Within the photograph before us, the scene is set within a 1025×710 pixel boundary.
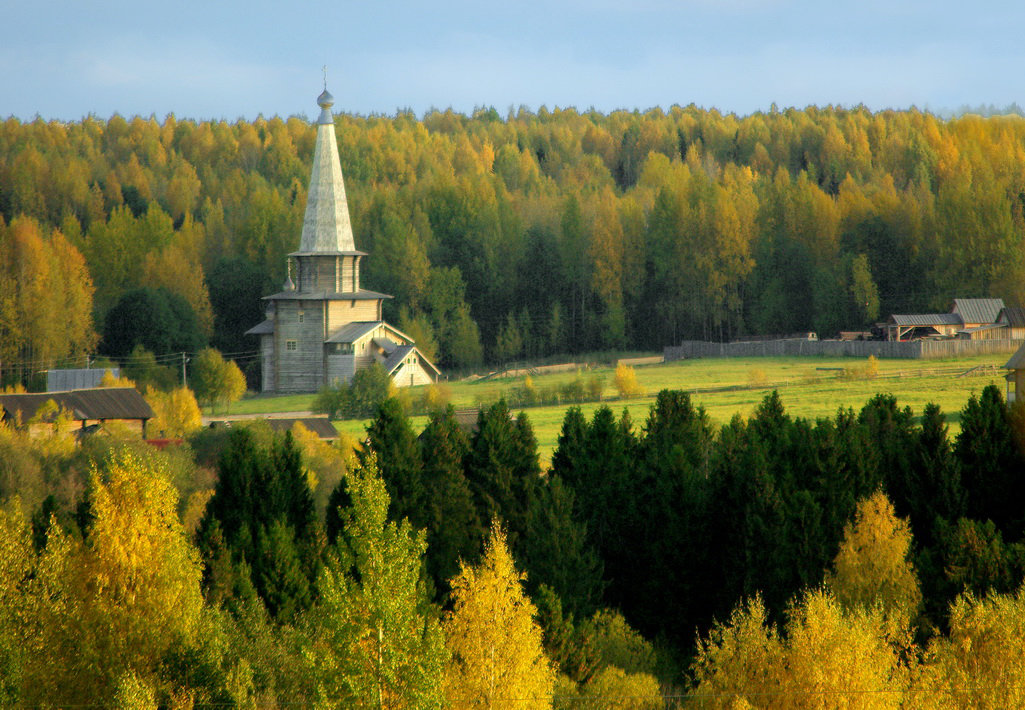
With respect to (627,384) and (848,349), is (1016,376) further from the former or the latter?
(848,349)

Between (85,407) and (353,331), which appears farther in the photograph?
(353,331)

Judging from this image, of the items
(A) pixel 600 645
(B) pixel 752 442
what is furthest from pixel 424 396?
(A) pixel 600 645

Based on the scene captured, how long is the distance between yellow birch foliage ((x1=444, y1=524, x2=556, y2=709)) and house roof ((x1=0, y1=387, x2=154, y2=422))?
85.1ft

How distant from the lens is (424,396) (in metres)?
53.8

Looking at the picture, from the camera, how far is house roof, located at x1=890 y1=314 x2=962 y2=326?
64.7 m

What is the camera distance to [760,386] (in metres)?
53.4

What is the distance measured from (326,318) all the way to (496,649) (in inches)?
1772

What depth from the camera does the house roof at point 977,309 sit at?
6475cm

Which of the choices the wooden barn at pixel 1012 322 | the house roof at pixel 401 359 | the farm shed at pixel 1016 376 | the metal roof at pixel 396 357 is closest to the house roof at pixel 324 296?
the metal roof at pixel 396 357

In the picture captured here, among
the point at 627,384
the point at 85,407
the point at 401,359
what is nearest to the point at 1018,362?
the point at 627,384

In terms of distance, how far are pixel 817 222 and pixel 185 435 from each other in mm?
44144

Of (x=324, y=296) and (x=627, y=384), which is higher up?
(x=324, y=296)

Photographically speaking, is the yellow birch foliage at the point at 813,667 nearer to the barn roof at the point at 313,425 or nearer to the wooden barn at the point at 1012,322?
the barn roof at the point at 313,425

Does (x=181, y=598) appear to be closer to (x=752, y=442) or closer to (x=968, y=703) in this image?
(x=968, y=703)
